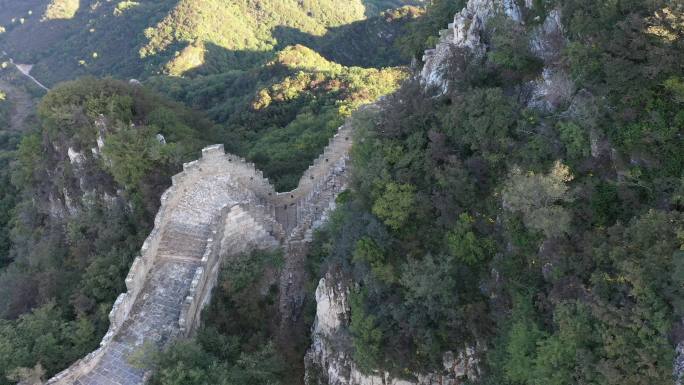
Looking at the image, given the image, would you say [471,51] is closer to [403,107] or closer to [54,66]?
[403,107]

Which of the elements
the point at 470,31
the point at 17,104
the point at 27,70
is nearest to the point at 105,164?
the point at 470,31

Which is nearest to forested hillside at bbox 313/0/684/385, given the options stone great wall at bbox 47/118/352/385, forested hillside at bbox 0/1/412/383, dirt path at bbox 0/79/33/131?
stone great wall at bbox 47/118/352/385

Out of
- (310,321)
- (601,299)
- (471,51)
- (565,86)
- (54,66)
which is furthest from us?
(54,66)

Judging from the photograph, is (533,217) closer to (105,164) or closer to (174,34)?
(105,164)

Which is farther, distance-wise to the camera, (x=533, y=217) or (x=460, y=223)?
(x=460, y=223)

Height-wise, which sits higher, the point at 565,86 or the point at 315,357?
the point at 565,86

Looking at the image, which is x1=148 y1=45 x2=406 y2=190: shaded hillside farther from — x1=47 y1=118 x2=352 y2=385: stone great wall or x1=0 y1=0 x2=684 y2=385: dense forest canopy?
x1=47 y1=118 x2=352 y2=385: stone great wall

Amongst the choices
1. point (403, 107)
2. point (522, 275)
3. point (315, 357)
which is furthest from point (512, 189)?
point (315, 357)
